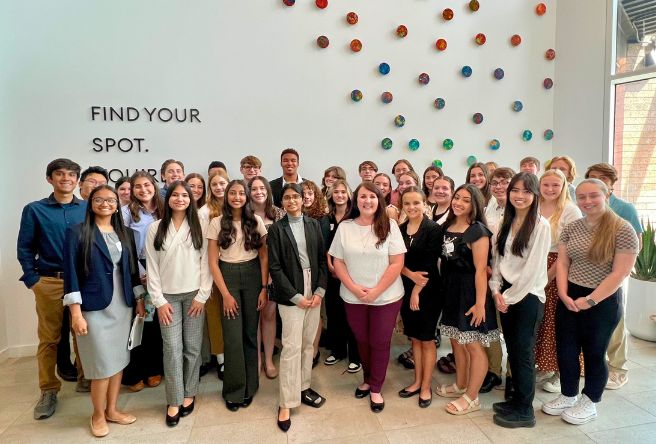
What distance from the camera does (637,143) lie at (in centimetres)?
407

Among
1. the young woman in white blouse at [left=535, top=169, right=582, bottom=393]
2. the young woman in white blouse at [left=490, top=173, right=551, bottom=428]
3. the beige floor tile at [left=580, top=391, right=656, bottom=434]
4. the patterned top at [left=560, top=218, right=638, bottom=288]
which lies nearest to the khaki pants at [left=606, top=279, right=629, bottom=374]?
the beige floor tile at [left=580, top=391, right=656, bottom=434]

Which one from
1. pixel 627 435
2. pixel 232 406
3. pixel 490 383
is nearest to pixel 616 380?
pixel 627 435

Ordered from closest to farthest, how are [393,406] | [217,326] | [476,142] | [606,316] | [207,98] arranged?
[606,316] → [393,406] → [217,326] → [207,98] → [476,142]

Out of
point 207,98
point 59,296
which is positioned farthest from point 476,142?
point 59,296

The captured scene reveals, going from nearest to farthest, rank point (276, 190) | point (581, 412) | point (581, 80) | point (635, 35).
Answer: point (581, 412)
point (276, 190)
point (635, 35)
point (581, 80)

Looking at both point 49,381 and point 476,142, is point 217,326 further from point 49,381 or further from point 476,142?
point 476,142

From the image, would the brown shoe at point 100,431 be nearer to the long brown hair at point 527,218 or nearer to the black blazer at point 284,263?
the black blazer at point 284,263

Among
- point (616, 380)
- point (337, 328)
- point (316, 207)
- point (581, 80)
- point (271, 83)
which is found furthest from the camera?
point (581, 80)

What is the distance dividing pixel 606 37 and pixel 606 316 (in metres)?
3.57

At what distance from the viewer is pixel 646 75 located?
3.91m

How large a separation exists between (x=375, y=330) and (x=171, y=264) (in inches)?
54.6

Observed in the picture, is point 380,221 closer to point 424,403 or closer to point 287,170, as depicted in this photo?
point 424,403

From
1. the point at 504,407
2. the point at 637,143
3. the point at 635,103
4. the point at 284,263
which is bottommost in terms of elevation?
the point at 504,407

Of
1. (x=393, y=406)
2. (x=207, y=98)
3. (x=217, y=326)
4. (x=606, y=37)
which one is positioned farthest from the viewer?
(x=606, y=37)
